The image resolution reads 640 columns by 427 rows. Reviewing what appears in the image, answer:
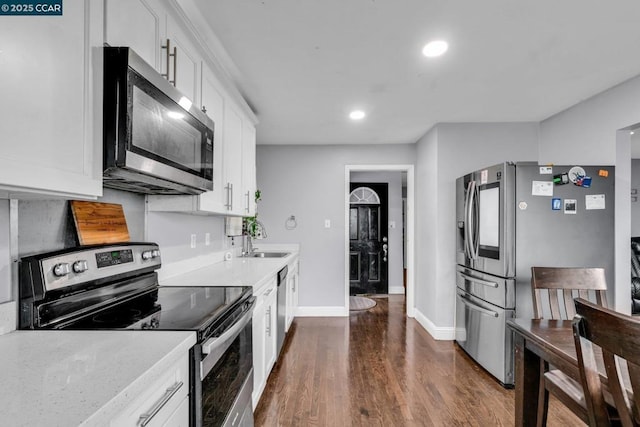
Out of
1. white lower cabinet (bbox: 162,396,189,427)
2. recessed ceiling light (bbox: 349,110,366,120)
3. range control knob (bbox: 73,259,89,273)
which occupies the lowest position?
white lower cabinet (bbox: 162,396,189,427)

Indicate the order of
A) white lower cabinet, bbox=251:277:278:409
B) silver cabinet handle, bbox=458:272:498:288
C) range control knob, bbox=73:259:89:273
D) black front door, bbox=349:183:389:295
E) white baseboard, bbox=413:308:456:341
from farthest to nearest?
black front door, bbox=349:183:389:295 → white baseboard, bbox=413:308:456:341 → silver cabinet handle, bbox=458:272:498:288 → white lower cabinet, bbox=251:277:278:409 → range control knob, bbox=73:259:89:273

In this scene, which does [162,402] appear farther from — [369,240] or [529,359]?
[369,240]

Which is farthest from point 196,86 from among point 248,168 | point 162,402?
point 162,402

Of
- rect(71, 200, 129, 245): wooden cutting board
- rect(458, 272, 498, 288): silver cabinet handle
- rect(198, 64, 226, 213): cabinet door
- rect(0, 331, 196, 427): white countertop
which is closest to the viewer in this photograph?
rect(0, 331, 196, 427): white countertop

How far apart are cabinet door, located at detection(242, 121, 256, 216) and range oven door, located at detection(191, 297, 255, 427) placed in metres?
1.26

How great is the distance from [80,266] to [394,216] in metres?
5.48

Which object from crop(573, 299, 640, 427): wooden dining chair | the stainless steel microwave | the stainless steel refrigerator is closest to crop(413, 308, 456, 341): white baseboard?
the stainless steel refrigerator

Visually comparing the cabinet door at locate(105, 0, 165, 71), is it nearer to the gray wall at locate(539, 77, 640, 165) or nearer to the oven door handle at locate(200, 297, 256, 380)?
the oven door handle at locate(200, 297, 256, 380)

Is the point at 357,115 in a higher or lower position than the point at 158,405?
higher

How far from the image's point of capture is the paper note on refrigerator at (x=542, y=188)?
2.71m

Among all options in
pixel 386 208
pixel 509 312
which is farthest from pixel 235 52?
pixel 386 208

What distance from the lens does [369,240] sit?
6289 mm

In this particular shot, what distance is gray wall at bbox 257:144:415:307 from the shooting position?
466 centimetres

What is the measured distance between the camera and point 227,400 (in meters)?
1.42
